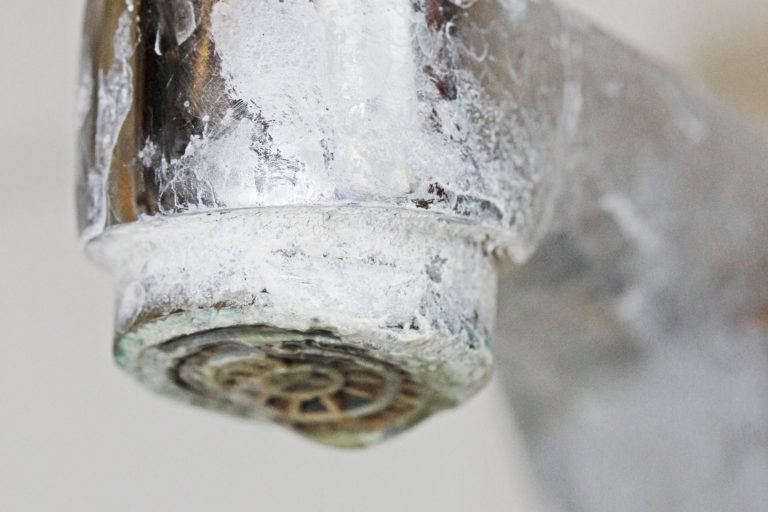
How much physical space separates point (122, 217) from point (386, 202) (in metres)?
0.06

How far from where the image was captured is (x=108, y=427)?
1.64 ft

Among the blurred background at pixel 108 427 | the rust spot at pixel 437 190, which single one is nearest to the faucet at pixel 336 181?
the rust spot at pixel 437 190

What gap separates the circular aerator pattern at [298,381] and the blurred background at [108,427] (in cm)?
24

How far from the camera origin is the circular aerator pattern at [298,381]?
8.5 inches

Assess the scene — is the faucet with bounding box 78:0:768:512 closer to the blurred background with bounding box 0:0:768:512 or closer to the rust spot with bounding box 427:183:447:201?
the rust spot with bounding box 427:183:447:201

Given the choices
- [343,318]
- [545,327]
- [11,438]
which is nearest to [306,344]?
[343,318]

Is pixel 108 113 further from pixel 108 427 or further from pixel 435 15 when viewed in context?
pixel 108 427

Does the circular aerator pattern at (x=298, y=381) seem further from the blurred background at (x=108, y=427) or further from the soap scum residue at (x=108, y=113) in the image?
the blurred background at (x=108, y=427)

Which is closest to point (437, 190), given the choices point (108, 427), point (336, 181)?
point (336, 181)

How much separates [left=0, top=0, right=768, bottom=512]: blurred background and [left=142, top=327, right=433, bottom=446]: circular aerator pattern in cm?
24

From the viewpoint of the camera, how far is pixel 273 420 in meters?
0.26

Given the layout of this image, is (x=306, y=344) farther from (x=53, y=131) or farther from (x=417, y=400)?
(x=53, y=131)

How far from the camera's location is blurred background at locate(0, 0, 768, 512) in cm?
49

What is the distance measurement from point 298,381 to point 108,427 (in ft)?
0.98
